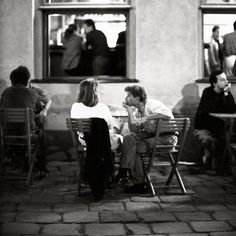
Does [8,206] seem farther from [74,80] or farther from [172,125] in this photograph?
[74,80]

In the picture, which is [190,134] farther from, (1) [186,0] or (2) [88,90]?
(2) [88,90]

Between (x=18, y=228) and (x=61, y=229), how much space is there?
1.24 feet

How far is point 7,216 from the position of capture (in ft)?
17.7

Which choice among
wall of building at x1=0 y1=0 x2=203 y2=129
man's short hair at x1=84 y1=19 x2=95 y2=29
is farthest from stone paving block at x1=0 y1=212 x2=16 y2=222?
man's short hair at x1=84 y1=19 x2=95 y2=29

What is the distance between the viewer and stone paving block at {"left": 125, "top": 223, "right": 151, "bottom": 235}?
15.8 feet

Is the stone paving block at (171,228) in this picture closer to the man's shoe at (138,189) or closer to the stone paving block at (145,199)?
the stone paving block at (145,199)

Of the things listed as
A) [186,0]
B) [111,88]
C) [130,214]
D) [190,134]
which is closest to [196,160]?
[190,134]

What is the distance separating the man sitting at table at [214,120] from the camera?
8.39m

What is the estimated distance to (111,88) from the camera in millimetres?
9516

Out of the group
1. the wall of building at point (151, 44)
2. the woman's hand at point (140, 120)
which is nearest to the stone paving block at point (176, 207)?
the woman's hand at point (140, 120)

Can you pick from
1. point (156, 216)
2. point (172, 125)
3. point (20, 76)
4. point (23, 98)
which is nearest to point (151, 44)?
point (20, 76)

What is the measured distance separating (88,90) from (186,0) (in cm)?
328

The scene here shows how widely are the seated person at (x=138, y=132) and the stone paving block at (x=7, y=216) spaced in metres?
1.64

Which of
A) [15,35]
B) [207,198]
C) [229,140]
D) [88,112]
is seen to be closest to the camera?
[207,198]
